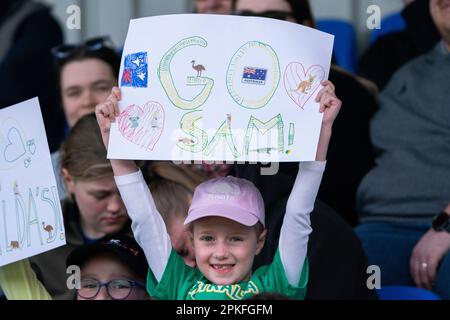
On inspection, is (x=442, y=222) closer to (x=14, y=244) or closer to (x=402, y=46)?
(x=402, y=46)

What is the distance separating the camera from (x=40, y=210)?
8.57 feet

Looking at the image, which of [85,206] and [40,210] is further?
[85,206]

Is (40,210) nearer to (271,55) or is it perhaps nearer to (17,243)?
(17,243)

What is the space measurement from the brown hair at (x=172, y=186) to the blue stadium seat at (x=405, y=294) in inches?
23.7

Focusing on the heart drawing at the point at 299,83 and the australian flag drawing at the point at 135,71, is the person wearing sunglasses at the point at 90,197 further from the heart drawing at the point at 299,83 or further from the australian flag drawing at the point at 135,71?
the heart drawing at the point at 299,83

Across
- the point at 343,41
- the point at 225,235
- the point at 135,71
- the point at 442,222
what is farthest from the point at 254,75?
the point at 343,41

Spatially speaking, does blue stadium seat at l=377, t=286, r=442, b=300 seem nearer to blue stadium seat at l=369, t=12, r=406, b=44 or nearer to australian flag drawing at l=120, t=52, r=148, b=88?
australian flag drawing at l=120, t=52, r=148, b=88

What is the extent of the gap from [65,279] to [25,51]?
1663mm

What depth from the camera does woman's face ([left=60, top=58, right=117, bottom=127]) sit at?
371cm

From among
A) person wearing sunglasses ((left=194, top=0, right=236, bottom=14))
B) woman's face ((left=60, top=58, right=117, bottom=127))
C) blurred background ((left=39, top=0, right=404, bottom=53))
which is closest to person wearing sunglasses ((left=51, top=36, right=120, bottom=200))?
woman's face ((left=60, top=58, right=117, bottom=127))

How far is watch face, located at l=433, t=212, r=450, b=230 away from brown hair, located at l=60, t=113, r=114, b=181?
0.99m

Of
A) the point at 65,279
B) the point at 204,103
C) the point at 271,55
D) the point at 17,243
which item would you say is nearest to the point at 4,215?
the point at 17,243

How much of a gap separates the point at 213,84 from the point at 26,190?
582mm

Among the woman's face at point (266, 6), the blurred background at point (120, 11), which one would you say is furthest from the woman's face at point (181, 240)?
the blurred background at point (120, 11)
